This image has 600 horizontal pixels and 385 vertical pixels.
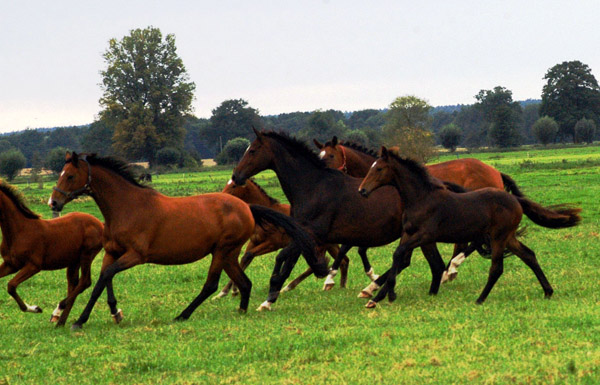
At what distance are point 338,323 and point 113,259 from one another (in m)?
2.79

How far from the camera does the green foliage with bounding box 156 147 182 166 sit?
6950 centimetres

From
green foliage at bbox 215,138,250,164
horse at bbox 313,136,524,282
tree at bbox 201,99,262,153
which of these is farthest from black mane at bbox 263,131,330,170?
tree at bbox 201,99,262,153

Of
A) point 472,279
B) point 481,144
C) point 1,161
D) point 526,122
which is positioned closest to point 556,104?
point 481,144

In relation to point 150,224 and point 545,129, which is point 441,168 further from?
point 545,129

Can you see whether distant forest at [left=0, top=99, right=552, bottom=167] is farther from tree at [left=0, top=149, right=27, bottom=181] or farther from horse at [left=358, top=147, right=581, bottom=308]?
horse at [left=358, top=147, right=581, bottom=308]

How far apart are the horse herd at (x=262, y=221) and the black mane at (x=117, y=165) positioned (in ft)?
0.05

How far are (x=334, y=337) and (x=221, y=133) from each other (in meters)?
98.4

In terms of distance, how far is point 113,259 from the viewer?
28.6ft

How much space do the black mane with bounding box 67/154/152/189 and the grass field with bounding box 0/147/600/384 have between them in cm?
172

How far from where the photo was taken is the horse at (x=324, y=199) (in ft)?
32.0

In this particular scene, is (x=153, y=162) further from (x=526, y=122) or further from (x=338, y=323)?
(x=526, y=122)

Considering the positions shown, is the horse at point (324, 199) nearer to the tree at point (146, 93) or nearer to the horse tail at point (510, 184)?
the horse tail at point (510, 184)

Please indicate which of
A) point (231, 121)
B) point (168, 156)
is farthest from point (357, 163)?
point (231, 121)

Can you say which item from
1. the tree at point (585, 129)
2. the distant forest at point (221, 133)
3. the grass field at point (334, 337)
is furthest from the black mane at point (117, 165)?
→ the tree at point (585, 129)
